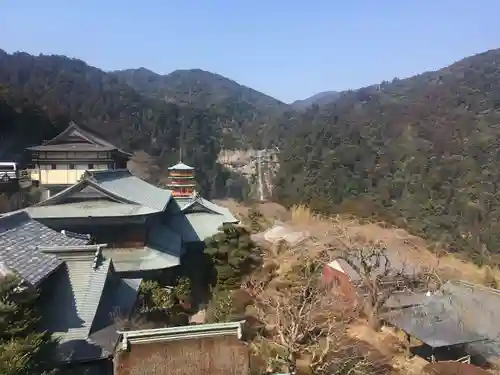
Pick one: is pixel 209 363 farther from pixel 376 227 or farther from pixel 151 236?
pixel 376 227

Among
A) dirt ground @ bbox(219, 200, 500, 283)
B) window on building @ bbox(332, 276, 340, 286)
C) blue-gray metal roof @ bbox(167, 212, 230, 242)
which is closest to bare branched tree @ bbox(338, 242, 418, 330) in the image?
window on building @ bbox(332, 276, 340, 286)

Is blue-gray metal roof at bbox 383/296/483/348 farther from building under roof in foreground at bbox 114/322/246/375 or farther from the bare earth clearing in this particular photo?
building under roof in foreground at bbox 114/322/246/375

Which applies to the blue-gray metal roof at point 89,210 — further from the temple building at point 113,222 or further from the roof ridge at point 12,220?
the roof ridge at point 12,220

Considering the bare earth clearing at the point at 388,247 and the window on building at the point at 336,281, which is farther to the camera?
the window on building at the point at 336,281

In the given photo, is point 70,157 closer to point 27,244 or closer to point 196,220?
point 196,220

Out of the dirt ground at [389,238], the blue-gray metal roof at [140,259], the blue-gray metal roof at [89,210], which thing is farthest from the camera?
the dirt ground at [389,238]

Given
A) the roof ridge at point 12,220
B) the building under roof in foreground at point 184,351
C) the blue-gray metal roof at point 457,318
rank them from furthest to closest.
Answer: the blue-gray metal roof at point 457,318 < the roof ridge at point 12,220 < the building under roof in foreground at point 184,351

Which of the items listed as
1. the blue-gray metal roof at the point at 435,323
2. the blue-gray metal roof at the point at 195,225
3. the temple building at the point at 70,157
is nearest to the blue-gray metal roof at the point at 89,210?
the blue-gray metal roof at the point at 195,225
